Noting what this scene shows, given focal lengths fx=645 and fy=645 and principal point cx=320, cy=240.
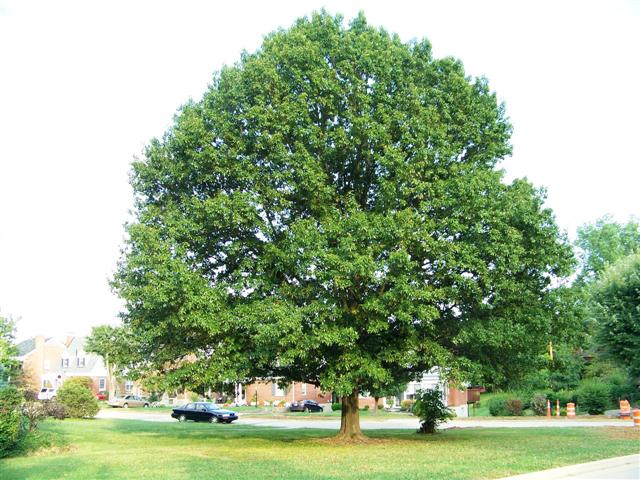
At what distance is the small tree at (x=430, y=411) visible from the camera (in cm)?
2958

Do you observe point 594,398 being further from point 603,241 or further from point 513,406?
point 603,241

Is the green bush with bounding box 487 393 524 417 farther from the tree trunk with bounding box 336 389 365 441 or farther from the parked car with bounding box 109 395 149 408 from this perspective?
the parked car with bounding box 109 395 149 408

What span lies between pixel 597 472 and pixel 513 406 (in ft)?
109

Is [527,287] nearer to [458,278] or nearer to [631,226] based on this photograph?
→ [458,278]

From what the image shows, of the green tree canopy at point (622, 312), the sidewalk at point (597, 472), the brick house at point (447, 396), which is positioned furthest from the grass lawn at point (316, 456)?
the brick house at point (447, 396)

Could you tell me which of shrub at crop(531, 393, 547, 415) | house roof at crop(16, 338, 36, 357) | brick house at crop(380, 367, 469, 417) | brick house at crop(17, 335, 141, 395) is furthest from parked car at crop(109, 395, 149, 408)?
shrub at crop(531, 393, 547, 415)

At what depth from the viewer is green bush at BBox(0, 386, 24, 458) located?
20688mm

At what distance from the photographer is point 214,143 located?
22.2 metres

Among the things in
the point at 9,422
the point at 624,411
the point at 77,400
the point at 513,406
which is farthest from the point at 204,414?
the point at 624,411

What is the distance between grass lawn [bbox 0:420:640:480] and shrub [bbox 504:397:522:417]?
60.5 ft

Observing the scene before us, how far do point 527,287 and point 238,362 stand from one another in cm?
1028

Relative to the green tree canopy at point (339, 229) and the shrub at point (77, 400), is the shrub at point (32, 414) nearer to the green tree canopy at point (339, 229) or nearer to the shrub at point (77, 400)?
the green tree canopy at point (339, 229)

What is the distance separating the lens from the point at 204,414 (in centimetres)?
4716

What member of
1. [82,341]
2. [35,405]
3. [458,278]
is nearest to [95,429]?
[35,405]
